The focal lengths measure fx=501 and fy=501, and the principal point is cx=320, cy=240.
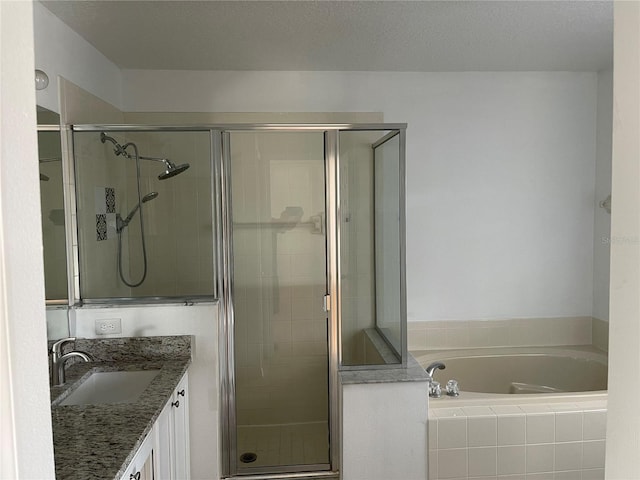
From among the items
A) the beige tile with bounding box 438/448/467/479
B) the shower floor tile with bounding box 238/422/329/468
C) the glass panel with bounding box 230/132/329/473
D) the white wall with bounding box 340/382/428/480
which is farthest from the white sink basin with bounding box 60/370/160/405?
the beige tile with bounding box 438/448/467/479

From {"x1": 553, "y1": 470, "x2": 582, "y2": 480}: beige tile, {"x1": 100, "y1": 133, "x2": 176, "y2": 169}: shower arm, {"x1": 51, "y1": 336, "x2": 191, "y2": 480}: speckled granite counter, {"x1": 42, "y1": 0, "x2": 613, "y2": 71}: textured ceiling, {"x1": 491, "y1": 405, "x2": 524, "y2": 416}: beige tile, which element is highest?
{"x1": 42, "y1": 0, "x2": 613, "y2": 71}: textured ceiling

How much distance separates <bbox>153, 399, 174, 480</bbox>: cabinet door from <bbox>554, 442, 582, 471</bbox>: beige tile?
1863mm

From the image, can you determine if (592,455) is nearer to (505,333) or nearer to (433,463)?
(433,463)

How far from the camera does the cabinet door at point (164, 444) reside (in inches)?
77.7

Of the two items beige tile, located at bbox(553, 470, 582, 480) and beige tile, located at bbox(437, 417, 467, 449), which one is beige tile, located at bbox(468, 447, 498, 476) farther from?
beige tile, located at bbox(553, 470, 582, 480)

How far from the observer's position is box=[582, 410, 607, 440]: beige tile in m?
2.49

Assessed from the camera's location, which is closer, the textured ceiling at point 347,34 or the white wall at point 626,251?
the white wall at point 626,251

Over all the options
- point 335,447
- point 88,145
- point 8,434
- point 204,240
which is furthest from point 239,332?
point 8,434

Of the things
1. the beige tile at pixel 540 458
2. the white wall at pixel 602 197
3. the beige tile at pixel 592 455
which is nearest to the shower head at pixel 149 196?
the beige tile at pixel 540 458

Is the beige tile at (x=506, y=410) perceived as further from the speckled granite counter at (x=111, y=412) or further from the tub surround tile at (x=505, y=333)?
the speckled granite counter at (x=111, y=412)

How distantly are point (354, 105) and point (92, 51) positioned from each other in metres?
1.64

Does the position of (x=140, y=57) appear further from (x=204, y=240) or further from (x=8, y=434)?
(x=8, y=434)

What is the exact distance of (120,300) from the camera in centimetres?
259

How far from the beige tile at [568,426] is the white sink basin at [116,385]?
1.99m
